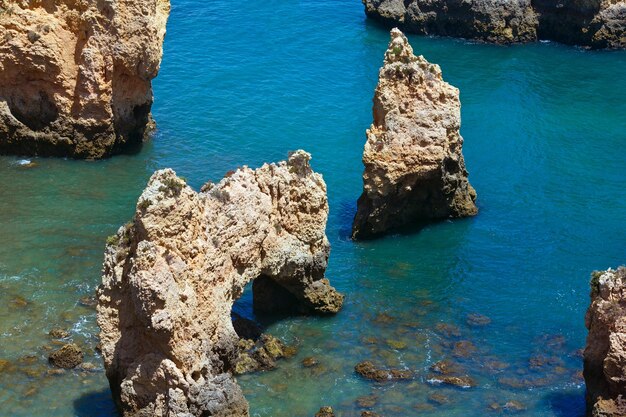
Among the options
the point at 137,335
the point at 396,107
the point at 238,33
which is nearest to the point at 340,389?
the point at 137,335

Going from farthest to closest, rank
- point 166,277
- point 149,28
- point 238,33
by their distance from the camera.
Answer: point 238,33, point 149,28, point 166,277

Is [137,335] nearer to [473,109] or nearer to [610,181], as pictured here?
[610,181]

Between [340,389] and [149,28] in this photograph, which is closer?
[340,389]

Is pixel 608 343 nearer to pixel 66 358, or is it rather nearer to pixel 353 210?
pixel 66 358

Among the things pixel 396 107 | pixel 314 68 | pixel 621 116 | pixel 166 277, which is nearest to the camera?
pixel 166 277

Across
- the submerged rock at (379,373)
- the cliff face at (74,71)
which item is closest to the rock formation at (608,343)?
the submerged rock at (379,373)
